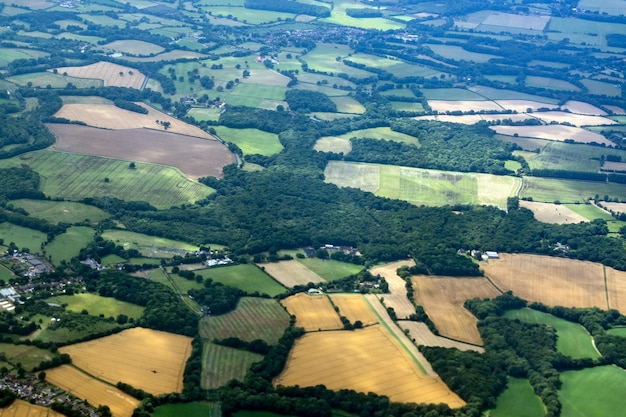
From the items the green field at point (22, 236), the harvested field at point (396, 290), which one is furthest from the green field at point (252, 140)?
the green field at point (22, 236)

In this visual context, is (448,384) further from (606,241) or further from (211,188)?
(211,188)

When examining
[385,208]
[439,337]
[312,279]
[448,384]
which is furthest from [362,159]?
[448,384]

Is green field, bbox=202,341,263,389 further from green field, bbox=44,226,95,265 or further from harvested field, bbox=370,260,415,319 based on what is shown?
green field, bbox=44,226,95,265

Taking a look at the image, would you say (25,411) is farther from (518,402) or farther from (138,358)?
(518,402)

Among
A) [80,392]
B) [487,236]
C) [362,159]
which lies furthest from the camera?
[362,159]

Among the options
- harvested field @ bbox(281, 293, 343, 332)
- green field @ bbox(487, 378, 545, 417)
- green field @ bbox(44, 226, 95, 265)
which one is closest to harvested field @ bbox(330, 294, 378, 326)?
harvested field @ bbox(281, 293, 343, 332)

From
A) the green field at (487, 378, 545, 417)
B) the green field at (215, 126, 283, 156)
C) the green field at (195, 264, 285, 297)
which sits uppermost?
the green field at (487, 378, 545, 417)

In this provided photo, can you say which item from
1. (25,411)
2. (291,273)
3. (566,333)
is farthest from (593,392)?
(25,411)
